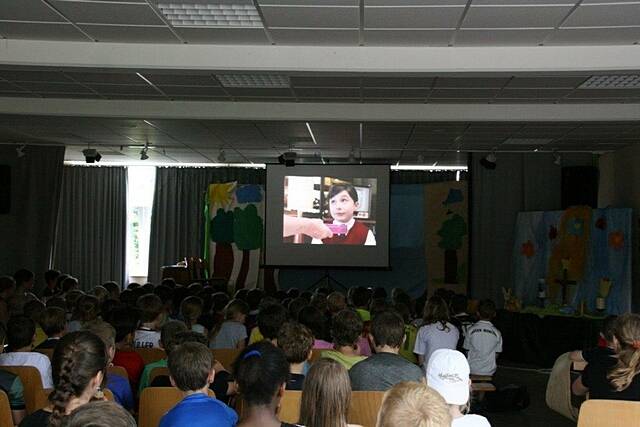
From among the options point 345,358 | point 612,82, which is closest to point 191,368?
point 345,358

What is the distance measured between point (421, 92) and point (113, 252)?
10.7 metres

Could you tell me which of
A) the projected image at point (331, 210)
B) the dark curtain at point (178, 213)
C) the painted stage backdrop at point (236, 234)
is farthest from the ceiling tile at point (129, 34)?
the dark curtain at point (178, 213)

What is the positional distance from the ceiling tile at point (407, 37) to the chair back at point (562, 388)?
2753mm

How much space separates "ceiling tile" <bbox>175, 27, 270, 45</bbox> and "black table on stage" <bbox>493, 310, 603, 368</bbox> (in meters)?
6.11

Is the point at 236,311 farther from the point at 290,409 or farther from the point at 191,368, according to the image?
the point at 191,368

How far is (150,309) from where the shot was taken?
235 inches

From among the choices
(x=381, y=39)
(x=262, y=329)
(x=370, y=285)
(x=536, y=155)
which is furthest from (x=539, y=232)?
(x=262, y=329)

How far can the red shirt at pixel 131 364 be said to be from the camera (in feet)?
16.3

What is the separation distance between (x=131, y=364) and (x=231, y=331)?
61.2 inches

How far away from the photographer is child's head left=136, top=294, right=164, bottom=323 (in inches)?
234

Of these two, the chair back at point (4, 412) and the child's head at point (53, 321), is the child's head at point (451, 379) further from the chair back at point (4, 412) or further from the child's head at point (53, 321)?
the child's head at point (53, 321)

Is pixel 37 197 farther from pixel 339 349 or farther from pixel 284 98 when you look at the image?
pixel 339 349

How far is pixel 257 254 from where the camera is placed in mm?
15117

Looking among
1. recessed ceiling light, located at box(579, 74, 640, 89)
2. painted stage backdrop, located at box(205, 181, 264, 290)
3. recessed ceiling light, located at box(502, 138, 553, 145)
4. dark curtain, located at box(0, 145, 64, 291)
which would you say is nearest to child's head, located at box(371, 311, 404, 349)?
recessed ceiling light, located at box(579, 74, 640, 89)
